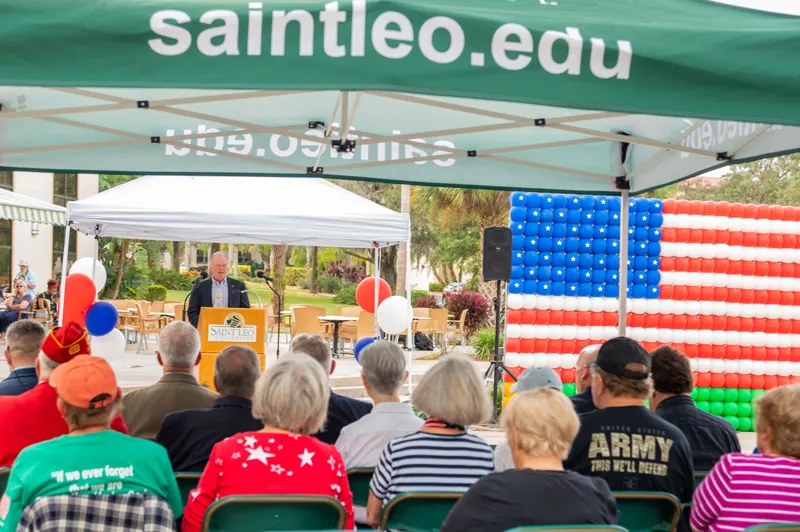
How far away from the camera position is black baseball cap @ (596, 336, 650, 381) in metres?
3.20

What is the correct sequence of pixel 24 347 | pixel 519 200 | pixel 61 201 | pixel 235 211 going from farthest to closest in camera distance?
pixel 61 201
pixel 519 200
pixel 235 211
pixel 24 347

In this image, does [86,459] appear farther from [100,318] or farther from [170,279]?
[170,279]

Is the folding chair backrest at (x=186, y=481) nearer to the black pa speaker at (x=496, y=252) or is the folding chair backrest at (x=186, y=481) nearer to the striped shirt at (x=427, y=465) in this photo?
the striped shirt at (x=427, y=465)

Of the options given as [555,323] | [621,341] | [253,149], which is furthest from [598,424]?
[555,323]

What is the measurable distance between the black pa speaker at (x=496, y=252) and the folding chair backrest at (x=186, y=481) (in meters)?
7.23

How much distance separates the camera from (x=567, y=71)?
2.54 m

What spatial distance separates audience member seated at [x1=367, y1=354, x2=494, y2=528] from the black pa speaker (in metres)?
6.99

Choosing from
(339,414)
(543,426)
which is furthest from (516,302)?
(543,426)

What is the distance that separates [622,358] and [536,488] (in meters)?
1.06

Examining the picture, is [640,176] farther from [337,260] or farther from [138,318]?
[337,260]

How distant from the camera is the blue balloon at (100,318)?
8.91 metres

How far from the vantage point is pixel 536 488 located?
2.34 metres

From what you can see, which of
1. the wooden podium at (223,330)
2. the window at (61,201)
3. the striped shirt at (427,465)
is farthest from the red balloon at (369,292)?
the window at (61,201)

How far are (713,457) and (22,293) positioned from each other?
14803 mm
